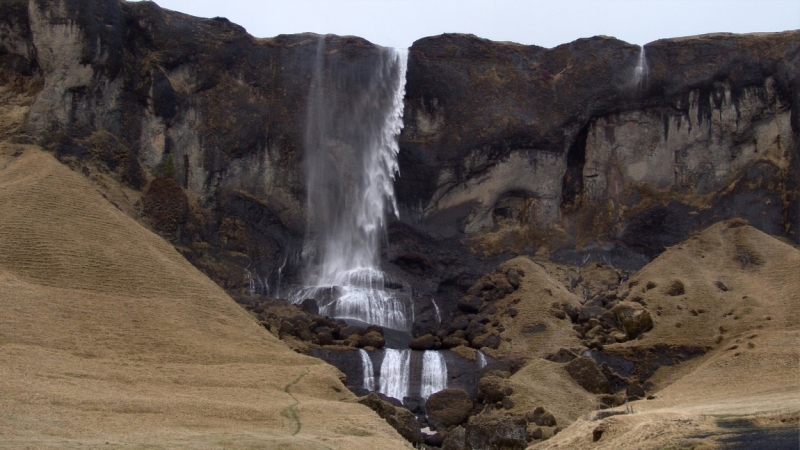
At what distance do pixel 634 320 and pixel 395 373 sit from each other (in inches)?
474

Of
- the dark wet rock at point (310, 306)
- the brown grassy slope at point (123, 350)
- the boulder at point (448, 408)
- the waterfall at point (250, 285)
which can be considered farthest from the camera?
the waterfall at point (250, 285)

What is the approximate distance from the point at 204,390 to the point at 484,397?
41.2 ft

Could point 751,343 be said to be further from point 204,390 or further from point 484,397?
point 204,390

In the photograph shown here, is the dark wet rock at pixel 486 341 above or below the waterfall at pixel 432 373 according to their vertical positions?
above

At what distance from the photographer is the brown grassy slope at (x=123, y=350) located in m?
29.5

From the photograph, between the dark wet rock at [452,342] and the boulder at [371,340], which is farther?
the dark wet rock at [452,342]

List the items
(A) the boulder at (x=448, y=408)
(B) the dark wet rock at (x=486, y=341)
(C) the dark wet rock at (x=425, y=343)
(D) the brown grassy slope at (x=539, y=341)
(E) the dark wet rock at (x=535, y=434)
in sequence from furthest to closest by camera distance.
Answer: (B) the dark wet rock at (x=486, y=341) < (C) the dark wet rock at (x=425, y=343) < (A) the boulder at (x=448, y=408) < (D) the brown grassy slope at (x=539, y=341) < (E) the dark wet rock at (x=535, y=434)

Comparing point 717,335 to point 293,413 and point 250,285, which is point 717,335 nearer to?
point 293,413

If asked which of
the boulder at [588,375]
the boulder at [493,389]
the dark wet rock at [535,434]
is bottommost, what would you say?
the dark wet rock at [535,434]

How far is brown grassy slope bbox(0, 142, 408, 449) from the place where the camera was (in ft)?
96.8

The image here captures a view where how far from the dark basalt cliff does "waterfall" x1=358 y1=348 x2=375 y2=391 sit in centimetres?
1216

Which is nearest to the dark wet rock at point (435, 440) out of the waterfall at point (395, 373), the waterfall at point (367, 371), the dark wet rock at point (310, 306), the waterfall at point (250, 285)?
the waterfall at point (395, 373)

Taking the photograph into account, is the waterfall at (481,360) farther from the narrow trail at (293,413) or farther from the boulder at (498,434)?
the narrow trail at (293,413)

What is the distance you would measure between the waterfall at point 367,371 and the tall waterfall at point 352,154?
14349 mm
